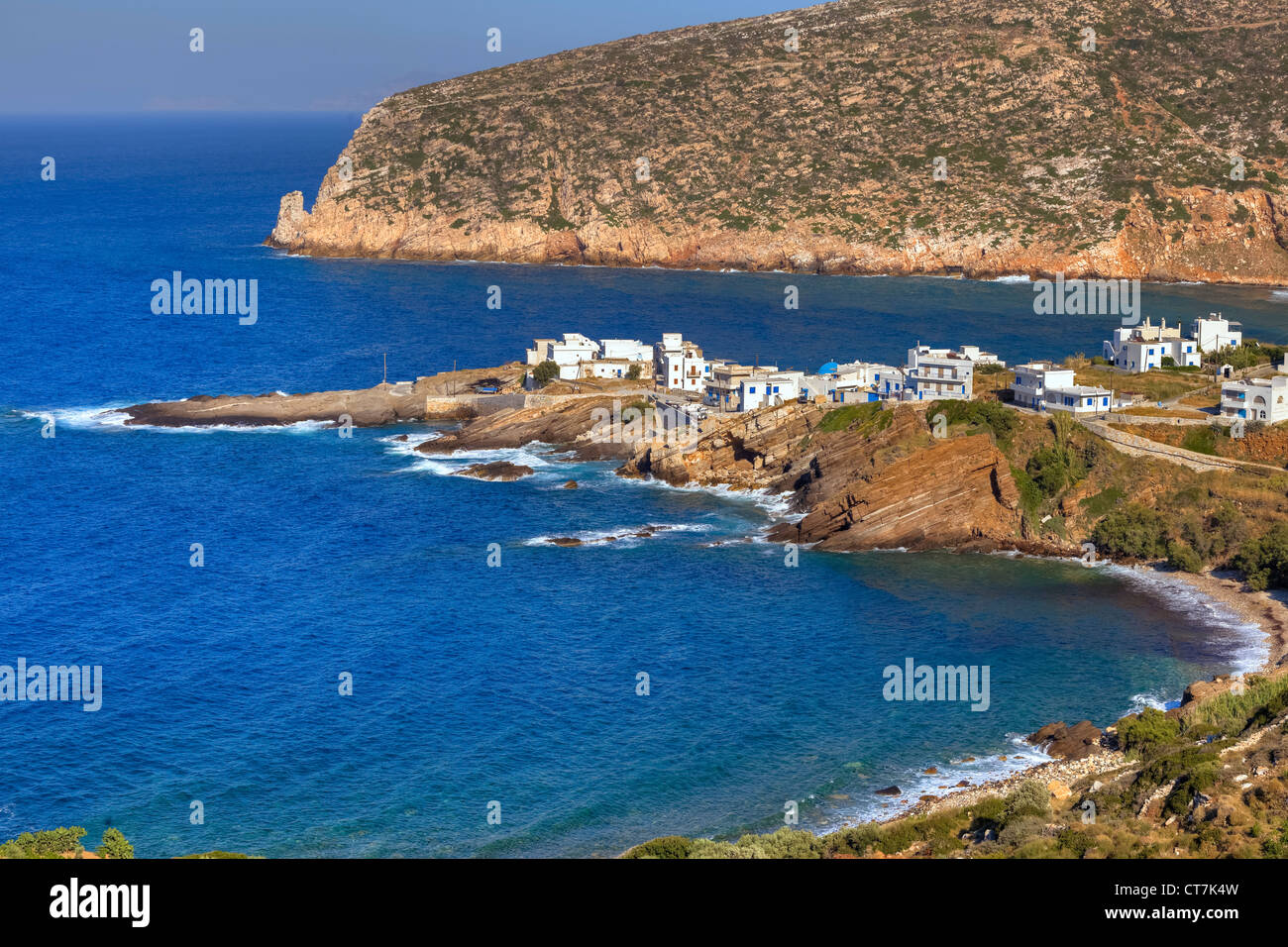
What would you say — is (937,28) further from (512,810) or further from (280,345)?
(512,810)

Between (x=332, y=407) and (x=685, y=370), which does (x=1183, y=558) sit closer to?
(x=685, y=370)

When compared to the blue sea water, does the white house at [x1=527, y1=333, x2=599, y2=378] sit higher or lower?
higher

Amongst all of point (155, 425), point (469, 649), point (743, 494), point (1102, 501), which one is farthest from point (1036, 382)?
point (155, 425)

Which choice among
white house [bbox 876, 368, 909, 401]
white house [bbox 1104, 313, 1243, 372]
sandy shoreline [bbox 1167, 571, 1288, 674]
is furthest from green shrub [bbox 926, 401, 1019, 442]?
white house [bbox 1104, 313, 1243, 372]

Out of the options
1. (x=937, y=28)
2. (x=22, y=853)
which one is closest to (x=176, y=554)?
(x=22, y=853)

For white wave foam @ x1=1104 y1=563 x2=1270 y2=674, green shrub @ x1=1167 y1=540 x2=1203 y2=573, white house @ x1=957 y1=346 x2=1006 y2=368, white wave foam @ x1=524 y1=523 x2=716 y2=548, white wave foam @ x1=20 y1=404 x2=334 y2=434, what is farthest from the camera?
white wave foam @ x1=20 y1=404 x2=334 y2=434

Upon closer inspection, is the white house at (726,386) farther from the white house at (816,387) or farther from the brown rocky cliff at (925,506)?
the brown rocky cliff at (925,506)

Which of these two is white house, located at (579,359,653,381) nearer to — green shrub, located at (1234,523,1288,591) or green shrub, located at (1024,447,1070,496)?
green shrub, located at (1024,447,1070,496)
